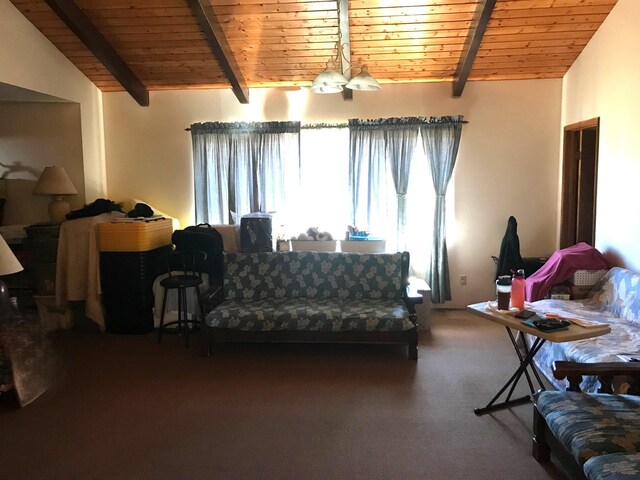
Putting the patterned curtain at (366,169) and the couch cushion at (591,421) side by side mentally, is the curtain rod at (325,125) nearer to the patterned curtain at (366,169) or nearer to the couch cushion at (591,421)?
the patterned curtain at (366,169)

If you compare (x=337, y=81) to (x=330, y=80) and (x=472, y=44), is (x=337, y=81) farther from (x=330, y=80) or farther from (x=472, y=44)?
(x=472, y=44)

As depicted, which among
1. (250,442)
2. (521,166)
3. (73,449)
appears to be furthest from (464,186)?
(73,449)

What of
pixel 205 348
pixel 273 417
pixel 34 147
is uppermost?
pixel 34 147

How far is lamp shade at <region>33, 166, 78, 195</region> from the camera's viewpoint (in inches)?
200

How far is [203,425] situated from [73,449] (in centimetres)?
71

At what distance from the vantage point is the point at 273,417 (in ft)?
10.4

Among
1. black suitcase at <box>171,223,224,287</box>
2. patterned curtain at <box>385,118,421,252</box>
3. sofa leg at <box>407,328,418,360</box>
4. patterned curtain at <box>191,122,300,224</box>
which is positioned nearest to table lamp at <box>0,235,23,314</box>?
black suitcase at <box>171,223,224,287</box>

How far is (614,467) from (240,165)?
4.58 meters

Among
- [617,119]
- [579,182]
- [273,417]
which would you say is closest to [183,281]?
[273,417]

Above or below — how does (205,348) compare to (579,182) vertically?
below

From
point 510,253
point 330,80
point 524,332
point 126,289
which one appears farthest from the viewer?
point 510,253

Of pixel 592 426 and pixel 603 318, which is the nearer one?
pixel 592 426

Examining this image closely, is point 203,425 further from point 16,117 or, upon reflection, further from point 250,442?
point 16,117

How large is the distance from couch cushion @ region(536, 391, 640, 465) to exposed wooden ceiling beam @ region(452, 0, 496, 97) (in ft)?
10.2
